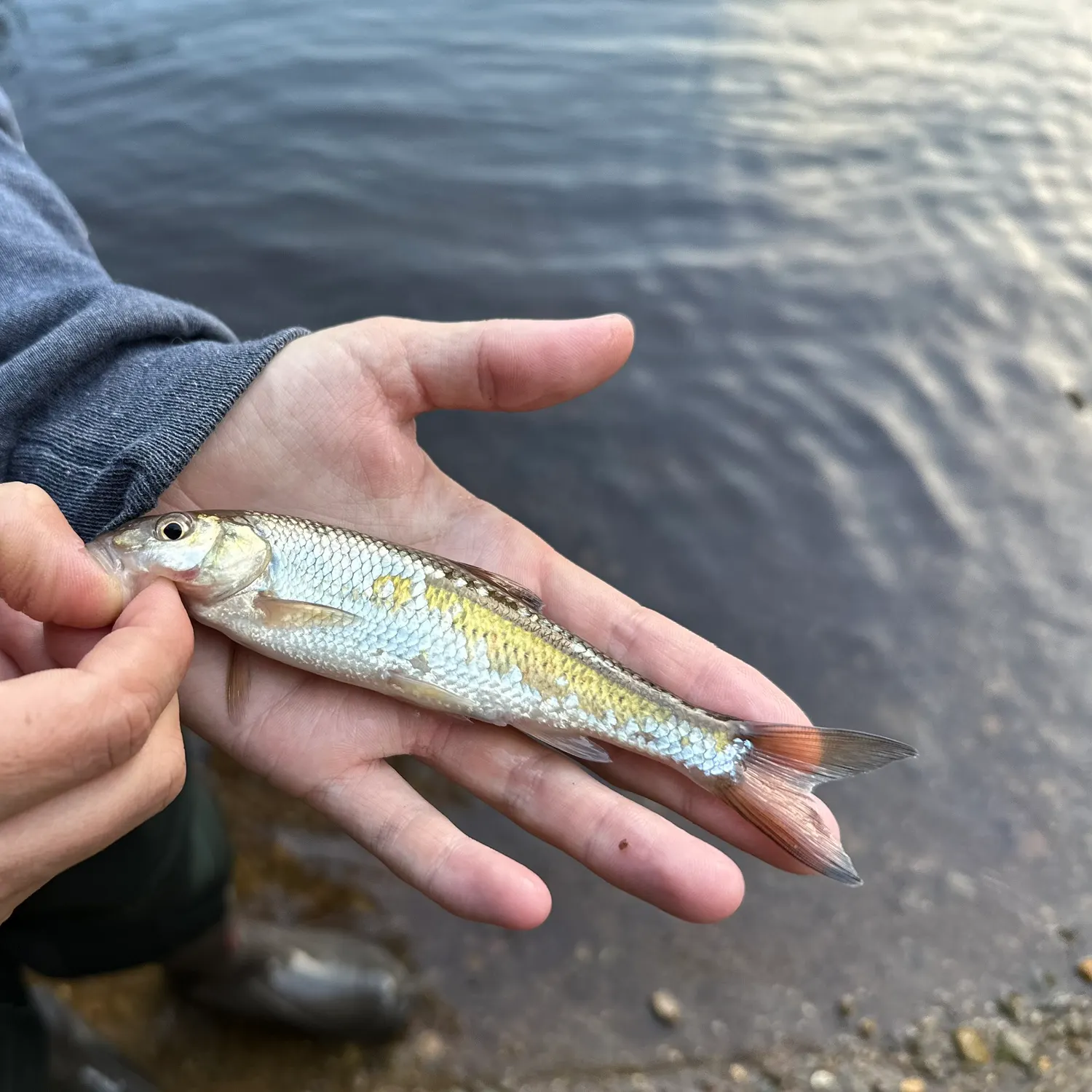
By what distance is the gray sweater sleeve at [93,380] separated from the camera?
340 cm

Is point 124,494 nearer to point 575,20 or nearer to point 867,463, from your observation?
point 867,463

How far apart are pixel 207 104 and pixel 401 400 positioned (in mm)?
9918

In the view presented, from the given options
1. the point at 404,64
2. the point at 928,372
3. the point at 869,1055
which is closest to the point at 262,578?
the point at 869,1055

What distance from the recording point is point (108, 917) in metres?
3.51

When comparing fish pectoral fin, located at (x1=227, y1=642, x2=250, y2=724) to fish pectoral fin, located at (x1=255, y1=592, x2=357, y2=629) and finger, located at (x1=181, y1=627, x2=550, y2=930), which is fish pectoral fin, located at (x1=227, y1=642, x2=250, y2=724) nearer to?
finger, located at (x1=181, y1=627, x2=550, y2=930)

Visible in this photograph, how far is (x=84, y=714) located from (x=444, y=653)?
4.55 feet

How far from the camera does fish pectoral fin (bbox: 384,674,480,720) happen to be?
10.6 ft

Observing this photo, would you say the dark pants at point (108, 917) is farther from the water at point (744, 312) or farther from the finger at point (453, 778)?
the water at point (744, 312)

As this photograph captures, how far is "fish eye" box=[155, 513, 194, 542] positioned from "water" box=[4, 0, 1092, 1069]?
8.51ft

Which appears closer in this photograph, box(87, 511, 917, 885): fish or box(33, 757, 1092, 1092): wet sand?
box(87, 511, 917, 885): fish

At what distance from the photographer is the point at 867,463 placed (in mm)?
6793

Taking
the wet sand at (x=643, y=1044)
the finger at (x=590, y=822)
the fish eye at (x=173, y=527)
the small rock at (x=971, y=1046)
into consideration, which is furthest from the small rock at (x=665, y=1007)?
the fish eye at (x=173, y=527)

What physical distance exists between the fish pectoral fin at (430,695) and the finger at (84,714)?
0.95 metres

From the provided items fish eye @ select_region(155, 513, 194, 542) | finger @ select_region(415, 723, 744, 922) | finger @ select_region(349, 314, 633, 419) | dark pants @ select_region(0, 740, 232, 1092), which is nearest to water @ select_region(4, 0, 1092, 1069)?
dark pants @ select_region(0, 740, 232, 1092)
